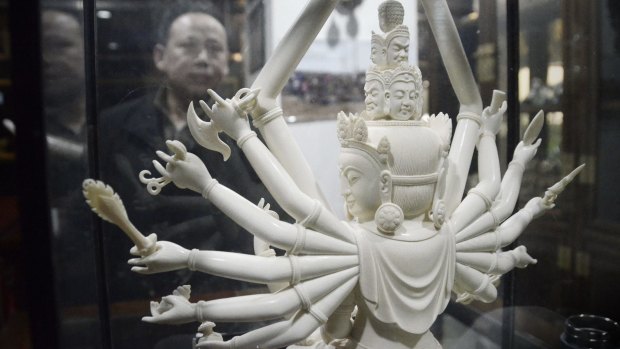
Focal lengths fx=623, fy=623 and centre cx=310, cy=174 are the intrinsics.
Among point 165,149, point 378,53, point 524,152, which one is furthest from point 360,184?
point 165,149

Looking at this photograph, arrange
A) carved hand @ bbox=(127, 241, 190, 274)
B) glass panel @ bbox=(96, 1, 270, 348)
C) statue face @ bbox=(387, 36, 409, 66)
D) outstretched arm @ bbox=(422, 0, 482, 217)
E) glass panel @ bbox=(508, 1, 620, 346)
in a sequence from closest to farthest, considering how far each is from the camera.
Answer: carved hand @ bbox=(127, 241, 190, 274) → statue face @ bbox=(387, 36, 409, 66) → outstretched arm @ bbox=(422, 0, 482, 217) → glass panel @ bbox=(96, 1, 270, 348) → glass panel @ bbox=(508, 1, 620, 346)

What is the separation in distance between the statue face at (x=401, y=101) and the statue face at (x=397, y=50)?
0.18 ft

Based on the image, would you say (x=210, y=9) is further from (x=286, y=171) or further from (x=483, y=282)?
(x=483, y=282)

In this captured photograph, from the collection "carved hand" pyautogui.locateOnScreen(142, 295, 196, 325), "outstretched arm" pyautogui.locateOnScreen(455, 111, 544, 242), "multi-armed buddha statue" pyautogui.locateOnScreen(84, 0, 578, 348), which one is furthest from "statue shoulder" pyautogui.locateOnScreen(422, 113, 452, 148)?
"carved hand" pyautogui.locateOnScreen(142, 295, 196, 325)

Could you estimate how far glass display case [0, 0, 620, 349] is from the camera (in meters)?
1.30

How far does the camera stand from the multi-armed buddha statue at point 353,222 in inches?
47.8

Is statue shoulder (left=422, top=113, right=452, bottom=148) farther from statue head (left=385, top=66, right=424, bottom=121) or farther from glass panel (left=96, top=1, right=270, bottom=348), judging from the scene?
glass panel (left=96, top=1, right=270, bottom=348)

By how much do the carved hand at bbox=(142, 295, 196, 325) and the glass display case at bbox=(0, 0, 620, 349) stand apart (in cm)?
27

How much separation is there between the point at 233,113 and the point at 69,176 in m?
0.59

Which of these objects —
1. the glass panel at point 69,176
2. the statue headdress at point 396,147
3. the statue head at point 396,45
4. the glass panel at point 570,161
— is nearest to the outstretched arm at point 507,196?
the statue headdress at point 396,147

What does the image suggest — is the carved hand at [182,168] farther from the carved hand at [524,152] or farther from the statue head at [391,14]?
the carved hand at [524,152]

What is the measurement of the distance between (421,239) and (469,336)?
0.92 meters

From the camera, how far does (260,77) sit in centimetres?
133

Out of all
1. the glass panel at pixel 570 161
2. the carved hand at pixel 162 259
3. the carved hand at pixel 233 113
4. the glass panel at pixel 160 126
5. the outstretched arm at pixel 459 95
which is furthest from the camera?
the glass panel at pixel 570 161
